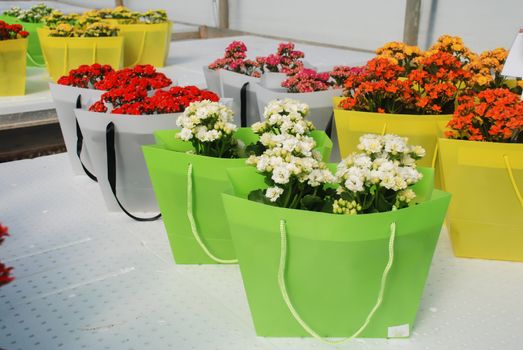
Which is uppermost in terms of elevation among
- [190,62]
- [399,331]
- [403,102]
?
[403,102]

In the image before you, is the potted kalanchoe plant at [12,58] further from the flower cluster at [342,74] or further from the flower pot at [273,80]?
the flower cluster at [342,74]

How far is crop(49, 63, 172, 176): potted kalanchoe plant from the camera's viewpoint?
1.46 meters

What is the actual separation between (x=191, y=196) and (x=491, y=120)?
601mm

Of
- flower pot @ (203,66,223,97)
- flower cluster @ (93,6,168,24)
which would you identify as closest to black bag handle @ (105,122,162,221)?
flower pot @ (203,66,223,97)

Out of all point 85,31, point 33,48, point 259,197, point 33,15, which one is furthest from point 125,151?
point 33,15

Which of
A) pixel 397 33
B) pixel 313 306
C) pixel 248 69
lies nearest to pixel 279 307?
pixel 313 306

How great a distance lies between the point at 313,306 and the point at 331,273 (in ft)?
0.22

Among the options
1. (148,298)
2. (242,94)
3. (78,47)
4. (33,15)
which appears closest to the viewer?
(148,298)

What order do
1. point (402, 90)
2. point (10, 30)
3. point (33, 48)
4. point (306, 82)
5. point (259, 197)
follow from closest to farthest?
point (259, 197) → point (402, 90) → point (306, 82) → point (10, 30) → point (33, 48)

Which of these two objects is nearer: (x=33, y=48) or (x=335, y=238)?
(x=335, y=238)

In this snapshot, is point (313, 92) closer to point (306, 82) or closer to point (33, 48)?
point (306, 82)

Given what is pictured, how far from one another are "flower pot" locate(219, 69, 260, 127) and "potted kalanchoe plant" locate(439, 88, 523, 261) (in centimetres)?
67

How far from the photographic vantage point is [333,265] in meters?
0.83

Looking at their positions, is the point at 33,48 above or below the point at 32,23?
below
